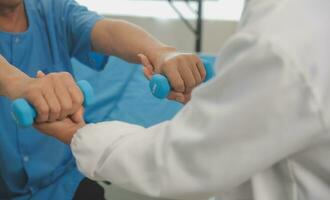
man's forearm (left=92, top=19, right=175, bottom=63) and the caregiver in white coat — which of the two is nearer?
the caregiver in white coat

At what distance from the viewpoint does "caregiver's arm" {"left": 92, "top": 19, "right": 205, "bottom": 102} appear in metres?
0.94

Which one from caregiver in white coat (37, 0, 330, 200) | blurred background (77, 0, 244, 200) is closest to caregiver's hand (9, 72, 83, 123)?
caregiver in white coat (37, 0, 330, 200)

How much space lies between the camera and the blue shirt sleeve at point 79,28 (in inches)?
46.7

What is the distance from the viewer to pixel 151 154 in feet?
2.15

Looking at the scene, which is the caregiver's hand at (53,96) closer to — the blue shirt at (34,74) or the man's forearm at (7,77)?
the man's forearm at (7,77)

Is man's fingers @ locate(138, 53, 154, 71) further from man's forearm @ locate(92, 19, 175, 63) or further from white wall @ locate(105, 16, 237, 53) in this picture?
white wall @ locate(105, 16, 237, 53)

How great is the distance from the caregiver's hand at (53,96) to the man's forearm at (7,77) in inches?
3.0

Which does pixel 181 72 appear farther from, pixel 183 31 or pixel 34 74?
pixel 183 31

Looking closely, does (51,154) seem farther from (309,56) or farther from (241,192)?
(309,56)

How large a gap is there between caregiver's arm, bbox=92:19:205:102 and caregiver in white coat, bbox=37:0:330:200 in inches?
10.6

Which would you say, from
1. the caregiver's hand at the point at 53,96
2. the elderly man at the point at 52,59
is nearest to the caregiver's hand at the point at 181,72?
the elderly man at the point at 52,59

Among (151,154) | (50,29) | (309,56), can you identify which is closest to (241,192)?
(151,154)

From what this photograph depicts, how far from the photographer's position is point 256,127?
0.55 meters

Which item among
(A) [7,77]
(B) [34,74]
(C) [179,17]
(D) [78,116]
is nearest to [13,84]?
(A) [7,77]
